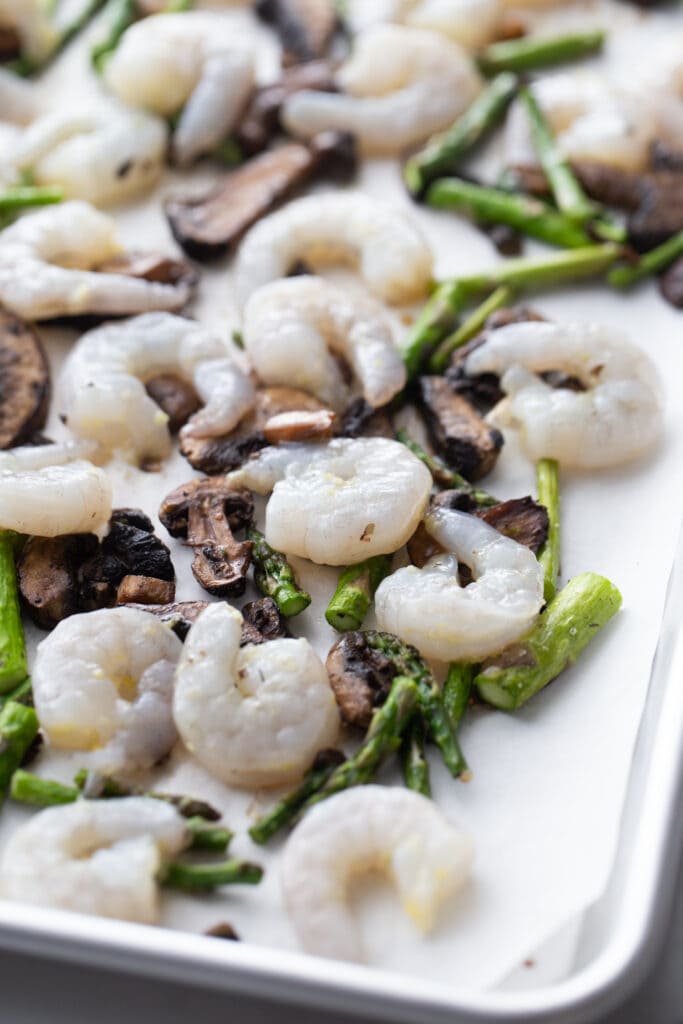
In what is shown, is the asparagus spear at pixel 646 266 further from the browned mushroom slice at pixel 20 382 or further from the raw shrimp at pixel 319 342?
the browned mushroom slice at pixel 20 382

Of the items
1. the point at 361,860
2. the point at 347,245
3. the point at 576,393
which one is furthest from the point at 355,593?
the point at 347,245

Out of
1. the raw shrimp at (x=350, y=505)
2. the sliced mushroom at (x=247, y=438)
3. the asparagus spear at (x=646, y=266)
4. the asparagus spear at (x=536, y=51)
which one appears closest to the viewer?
the raw shrimp at (x=350, y=505)

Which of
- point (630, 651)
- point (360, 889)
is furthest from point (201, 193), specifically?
point (360, 889)

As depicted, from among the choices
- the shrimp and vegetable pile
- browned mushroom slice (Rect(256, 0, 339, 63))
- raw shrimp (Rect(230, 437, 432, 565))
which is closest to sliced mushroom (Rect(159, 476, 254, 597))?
the shrimp and vegetable pile

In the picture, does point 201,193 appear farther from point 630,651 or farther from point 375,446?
point 630,651

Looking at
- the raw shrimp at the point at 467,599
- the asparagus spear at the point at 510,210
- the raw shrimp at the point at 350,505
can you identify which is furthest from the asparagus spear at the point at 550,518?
the asparagus spear at the point at 510,210

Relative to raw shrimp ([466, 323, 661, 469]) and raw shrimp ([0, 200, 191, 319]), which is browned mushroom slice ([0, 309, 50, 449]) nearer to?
raw shrimp ([0, 200, 191, 319])

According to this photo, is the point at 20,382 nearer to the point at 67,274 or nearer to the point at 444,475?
the point at 67,274
